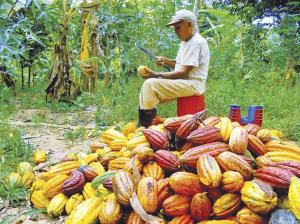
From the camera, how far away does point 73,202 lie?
275 cm

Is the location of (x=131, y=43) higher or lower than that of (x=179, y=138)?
higher

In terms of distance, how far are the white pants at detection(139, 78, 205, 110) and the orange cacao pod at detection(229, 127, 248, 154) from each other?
1651mm

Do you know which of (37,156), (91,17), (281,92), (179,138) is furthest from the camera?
(91,17)

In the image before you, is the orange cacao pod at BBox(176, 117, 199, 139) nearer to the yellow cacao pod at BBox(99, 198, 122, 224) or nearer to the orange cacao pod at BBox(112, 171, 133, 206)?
the orange cacao pod at BBox(112, 171, 133, 206)

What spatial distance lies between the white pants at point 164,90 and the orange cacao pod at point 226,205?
2.11 m

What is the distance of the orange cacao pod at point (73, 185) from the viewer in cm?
283

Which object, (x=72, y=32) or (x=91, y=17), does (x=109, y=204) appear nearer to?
(x=91, y=17)

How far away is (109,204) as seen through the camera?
244cm

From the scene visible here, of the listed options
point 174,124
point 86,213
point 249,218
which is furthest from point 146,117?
point 249,218

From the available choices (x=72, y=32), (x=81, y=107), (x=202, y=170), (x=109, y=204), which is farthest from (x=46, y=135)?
(x=72, y=32)

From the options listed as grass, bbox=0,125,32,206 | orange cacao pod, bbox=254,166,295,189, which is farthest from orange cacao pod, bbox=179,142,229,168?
grass, bbox=0,125,32,206

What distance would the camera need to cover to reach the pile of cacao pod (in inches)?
85.0

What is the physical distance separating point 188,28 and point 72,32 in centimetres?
502

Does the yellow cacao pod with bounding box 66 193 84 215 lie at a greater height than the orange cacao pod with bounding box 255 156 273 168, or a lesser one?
lesser
